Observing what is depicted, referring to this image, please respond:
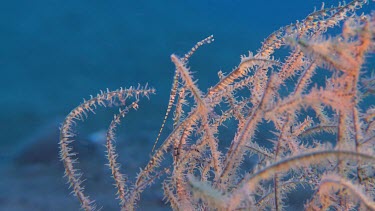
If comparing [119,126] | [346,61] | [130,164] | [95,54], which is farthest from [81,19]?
[346,61]

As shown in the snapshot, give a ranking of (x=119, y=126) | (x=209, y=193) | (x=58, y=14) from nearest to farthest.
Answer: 1. (x=209, y=193)
2. (x=119, y=126)
3. (x=58, y=14)

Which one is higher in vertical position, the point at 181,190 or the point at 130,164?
the point at 130,164

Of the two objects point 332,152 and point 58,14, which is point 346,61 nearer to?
point 332,152

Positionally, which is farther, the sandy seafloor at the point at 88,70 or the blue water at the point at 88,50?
the blue water at the point at 88,50

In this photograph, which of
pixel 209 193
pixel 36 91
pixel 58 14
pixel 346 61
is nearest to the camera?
pixel 209 193

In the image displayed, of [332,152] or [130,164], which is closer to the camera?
[332,152]

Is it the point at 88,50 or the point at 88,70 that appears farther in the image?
the point at 88,50

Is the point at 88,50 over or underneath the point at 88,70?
over

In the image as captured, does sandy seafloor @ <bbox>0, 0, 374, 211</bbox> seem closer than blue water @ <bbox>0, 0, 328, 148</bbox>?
Yes
